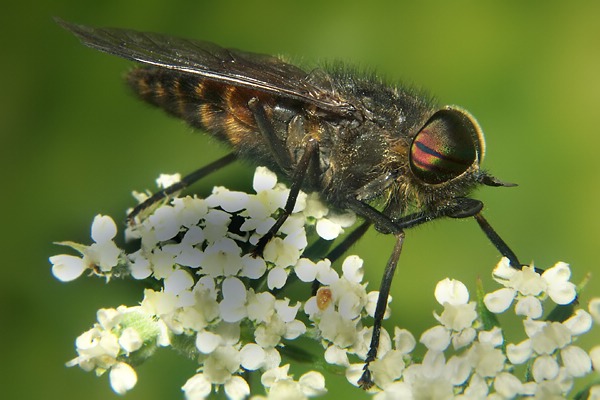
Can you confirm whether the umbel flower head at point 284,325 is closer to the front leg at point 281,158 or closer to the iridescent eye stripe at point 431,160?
the front leg at point 281,158

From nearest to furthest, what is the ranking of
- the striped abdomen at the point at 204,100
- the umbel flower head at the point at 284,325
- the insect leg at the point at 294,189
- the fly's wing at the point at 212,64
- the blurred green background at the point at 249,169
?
the umbel flower head at the point at 284,325 < the insect leg at the point at 294,189 < the fly's wing at the point at 212,64 < the striped abdomen at the point at 204,100 < the blurred green background at the point at 249,169

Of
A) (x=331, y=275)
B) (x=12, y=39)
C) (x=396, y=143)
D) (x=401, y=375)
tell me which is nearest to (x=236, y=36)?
(x=12, y=39)

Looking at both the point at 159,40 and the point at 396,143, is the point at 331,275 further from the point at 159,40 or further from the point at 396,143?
the point at 159,40

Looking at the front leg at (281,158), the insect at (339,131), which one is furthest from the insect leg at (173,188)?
the front leg at (281,158)

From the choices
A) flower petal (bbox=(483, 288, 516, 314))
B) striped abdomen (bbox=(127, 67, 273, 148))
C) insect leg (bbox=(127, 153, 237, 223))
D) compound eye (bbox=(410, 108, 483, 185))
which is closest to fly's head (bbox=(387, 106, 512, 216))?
compound eye (bbox=(410, 108, 483, 185))

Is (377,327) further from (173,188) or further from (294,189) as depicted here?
(173,188)

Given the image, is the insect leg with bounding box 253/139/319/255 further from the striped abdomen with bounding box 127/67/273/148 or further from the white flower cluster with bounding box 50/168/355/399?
the striped abdomen with bounding box 127/67/273/148
